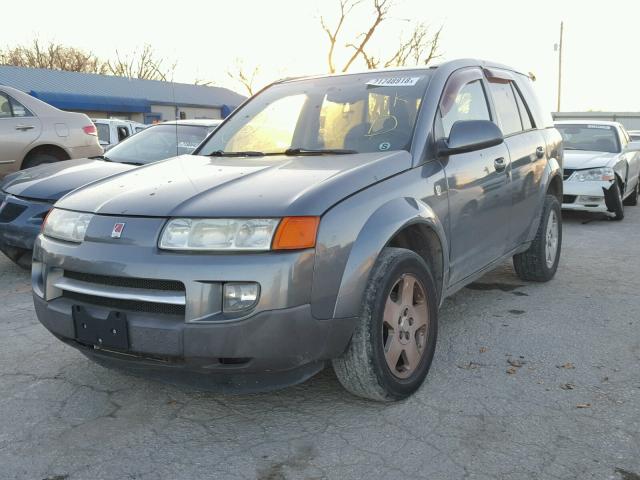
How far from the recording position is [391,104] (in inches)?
144

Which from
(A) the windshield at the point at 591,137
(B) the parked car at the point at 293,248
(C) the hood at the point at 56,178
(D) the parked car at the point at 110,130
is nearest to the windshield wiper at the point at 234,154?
(B) the parked car at the point at 293,248

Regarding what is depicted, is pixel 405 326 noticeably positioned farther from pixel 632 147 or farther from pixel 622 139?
pixel 632 147

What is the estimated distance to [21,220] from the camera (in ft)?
16.8

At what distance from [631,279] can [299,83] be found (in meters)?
3.46

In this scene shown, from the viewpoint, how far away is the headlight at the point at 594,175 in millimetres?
9000

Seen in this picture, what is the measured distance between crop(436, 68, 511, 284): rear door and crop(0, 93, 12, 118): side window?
6089 millimetres

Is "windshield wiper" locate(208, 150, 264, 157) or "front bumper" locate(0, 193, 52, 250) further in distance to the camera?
"front bumper" locate(0, 193, 52, 250)

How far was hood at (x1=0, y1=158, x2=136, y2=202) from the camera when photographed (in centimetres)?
526

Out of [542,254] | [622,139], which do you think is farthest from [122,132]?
[542,254]

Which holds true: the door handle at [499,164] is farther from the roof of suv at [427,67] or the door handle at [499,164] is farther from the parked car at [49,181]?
the parked car at [49,181]

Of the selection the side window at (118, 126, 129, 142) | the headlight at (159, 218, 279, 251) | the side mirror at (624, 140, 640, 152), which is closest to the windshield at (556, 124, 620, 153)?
the side mirror at (624, 140, 640, 152)

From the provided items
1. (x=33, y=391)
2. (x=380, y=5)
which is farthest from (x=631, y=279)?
(x=380, y=5)

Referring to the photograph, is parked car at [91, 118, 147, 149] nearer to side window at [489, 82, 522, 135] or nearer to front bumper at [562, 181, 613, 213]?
front bumper at [562, 181, 613, 213]

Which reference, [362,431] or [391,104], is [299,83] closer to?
[391,104]
